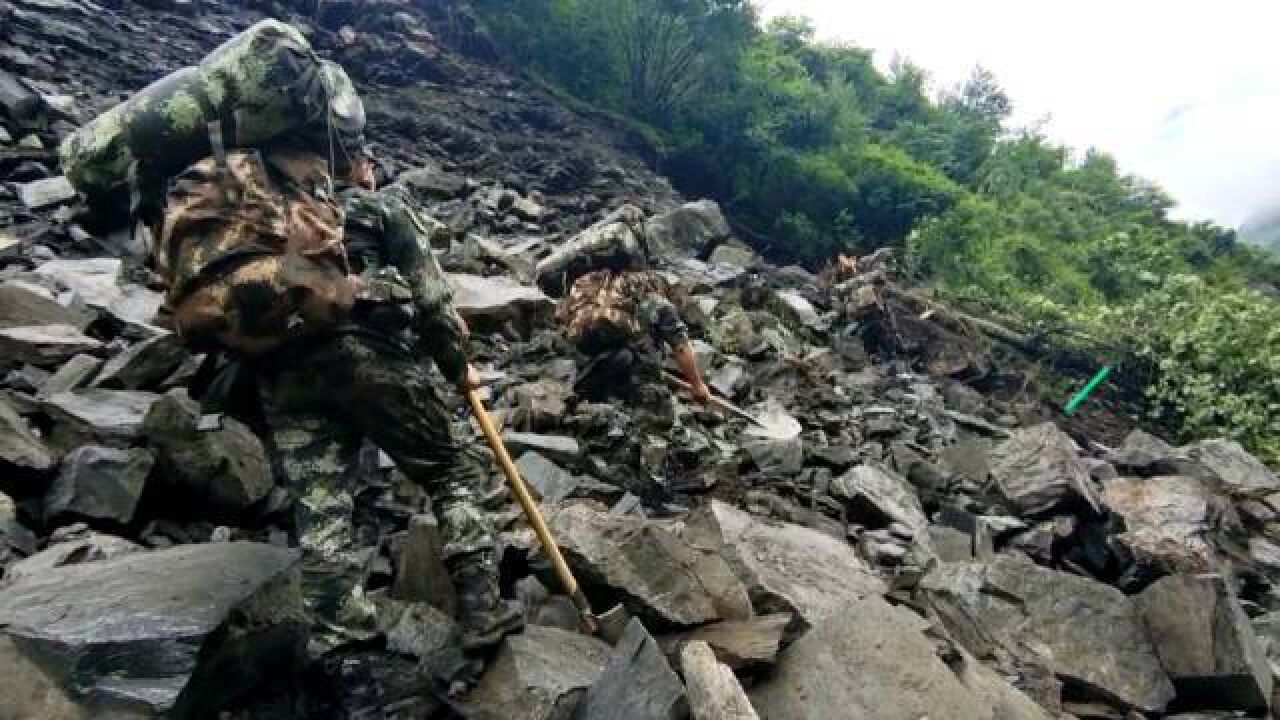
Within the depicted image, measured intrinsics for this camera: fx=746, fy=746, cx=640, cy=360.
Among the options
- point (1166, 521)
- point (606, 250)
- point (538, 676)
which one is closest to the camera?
point (538, 676)

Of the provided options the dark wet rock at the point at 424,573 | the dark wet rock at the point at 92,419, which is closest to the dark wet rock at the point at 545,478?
the dark wet rock at the point at 424,573

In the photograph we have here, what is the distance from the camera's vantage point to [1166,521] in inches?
219

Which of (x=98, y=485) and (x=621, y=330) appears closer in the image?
(x=98, y=485)

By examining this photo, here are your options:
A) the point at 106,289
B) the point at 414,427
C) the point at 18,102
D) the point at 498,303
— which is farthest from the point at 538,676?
the point at 18,102

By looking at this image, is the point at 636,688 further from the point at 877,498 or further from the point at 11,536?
the point at 877,498

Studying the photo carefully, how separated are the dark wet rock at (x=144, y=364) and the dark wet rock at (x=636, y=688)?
321 cm

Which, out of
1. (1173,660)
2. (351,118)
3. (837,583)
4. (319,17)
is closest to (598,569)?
(837,583)

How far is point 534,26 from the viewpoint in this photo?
93.7 ft

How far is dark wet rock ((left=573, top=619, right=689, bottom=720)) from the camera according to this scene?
235 cm

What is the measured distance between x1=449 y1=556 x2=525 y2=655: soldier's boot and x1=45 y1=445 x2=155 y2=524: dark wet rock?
1.49m

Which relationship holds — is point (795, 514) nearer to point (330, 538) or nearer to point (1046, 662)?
point (1046, 662)

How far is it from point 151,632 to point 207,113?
158 centimetres

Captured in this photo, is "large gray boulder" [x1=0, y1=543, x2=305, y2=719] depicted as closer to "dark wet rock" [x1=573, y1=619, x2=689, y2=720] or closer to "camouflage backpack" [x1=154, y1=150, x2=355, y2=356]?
"camouflage backpack" [x1=154, y1=150, x2=355, y2=356]

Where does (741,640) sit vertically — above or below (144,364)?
above
